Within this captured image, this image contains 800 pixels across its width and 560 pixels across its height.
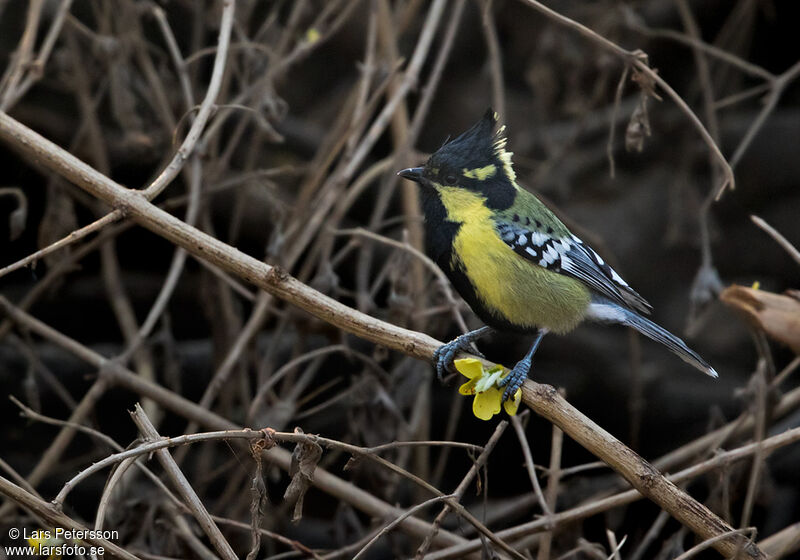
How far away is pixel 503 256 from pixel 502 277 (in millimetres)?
67

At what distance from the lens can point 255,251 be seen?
4426 mm

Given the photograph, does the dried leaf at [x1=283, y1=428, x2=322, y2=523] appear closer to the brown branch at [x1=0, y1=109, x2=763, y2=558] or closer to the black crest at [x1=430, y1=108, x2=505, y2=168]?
the brown branch at [x1=0, y1=109, x2=763, y2=558]

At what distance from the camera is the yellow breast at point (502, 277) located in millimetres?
2447

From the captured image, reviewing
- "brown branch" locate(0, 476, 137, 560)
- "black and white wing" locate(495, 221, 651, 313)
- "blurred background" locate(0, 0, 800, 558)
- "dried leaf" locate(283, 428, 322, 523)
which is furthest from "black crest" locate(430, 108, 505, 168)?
"brown branch" locate(0, 476, 137, 560)

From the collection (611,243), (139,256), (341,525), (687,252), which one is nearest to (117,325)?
(139,256)

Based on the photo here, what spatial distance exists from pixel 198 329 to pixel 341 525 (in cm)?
188

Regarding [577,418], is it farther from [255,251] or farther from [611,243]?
[611,243]

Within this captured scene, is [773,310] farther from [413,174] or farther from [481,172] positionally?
[413,174]

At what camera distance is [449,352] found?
233 cm

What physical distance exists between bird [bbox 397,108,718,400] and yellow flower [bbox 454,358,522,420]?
1.13 ft

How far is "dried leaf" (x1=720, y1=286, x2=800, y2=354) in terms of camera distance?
8.02 ft

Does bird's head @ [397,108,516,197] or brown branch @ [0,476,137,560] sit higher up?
bird's head @ [397,108,516,197]

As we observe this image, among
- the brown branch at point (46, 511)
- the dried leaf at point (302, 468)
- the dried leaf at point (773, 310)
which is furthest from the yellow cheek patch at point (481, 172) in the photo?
the brown branch at point (46, 511)

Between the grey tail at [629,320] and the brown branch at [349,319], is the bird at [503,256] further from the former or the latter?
the brown branch at [349,319]
